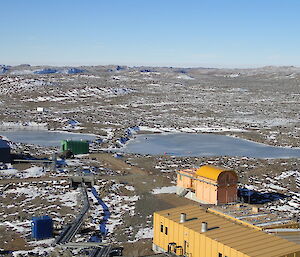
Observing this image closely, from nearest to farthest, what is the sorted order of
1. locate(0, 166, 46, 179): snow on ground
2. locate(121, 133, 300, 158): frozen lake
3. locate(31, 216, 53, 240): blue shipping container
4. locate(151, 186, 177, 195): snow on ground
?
locate(31, 216, 53, 240): blue shipping container < locate(151, 186, 177, 195): snow on ground < locate(0, 166, 46, 179): snow on ground < locate(121, 133, 300, 158): frozen lake

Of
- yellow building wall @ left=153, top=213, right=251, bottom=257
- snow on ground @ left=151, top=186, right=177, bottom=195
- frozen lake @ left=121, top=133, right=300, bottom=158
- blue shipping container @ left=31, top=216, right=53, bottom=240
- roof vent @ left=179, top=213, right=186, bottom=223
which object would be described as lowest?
frozen lake @ left=121, top=133, right=300, bottom=158

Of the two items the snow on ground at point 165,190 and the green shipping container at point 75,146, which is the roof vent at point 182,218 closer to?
the snow on ground at point 165,190

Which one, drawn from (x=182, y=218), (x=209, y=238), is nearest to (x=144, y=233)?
(x=182, y=218)

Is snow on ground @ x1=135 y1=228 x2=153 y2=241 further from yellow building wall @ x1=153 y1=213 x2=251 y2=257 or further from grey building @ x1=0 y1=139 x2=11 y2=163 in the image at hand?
grey building @ x1=0 y1=139 x2=11 y2=163

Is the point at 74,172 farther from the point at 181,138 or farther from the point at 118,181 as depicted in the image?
the point at 181,138

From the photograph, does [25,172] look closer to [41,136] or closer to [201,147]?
[201,147]

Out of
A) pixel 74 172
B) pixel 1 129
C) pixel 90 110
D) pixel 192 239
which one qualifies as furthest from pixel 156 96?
pixel 192 239

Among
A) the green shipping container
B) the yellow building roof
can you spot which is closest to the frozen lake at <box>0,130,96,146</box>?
the green shipping container
